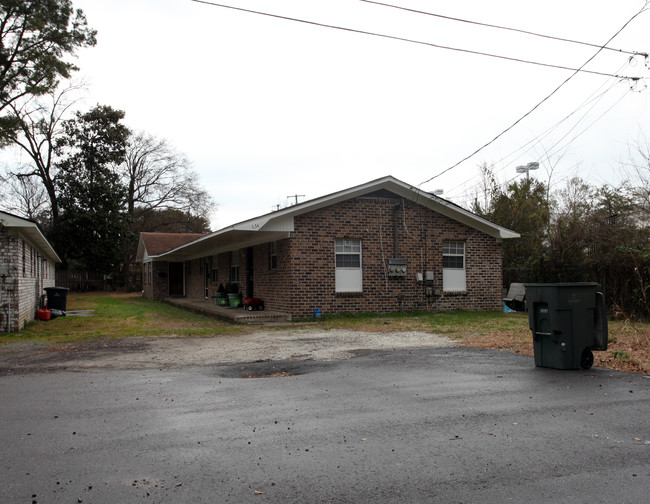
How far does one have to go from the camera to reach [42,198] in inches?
2067

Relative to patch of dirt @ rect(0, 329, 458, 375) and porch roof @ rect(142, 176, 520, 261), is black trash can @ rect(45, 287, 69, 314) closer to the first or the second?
porch roof @ rect(142, 176, 520, 261)

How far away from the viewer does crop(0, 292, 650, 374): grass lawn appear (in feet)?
30.5

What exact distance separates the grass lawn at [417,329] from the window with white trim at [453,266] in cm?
130

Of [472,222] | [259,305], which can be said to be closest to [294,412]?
[259,305]

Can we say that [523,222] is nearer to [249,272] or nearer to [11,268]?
[249,272]

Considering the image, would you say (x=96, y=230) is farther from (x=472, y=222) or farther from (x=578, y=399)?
(x=578, y=399)

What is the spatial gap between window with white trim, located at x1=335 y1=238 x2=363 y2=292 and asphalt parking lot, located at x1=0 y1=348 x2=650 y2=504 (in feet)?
30.8

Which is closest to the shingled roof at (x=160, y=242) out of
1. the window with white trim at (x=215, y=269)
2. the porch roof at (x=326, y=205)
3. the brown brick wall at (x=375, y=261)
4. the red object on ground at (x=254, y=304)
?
the window with white trim at (x=215, y=269)

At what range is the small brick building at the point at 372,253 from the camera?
1661 cm

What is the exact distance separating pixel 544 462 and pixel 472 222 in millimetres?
15384

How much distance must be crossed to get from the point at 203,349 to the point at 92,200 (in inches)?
1350

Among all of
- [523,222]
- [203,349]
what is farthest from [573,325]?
[523,222]

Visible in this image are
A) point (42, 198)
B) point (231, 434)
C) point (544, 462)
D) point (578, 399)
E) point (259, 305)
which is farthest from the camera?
point (42, 198)

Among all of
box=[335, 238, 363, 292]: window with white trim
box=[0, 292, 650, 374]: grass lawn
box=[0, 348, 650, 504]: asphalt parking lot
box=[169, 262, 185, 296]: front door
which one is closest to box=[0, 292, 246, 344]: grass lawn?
box=[0, 292, 650, 374]: grass lawn
